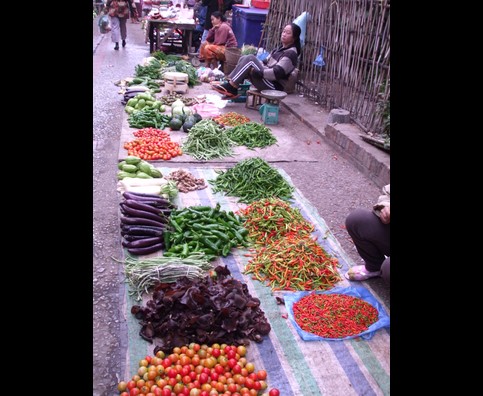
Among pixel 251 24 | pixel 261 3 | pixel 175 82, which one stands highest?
pixel 261 3

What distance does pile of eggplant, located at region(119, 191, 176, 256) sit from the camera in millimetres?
4359

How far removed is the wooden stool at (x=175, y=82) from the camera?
10.4 m

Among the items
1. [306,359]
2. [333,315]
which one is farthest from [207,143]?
[306,359]

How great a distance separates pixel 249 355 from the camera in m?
3.29

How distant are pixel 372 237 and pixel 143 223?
2.06m

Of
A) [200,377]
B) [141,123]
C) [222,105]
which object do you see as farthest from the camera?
[222,105]

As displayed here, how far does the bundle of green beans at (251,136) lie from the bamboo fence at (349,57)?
1.53 metres

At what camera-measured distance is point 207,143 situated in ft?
24.0

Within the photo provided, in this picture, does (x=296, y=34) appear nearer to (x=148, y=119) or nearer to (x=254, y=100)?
(x=254, y=100)

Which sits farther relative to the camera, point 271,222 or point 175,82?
point 175,82
